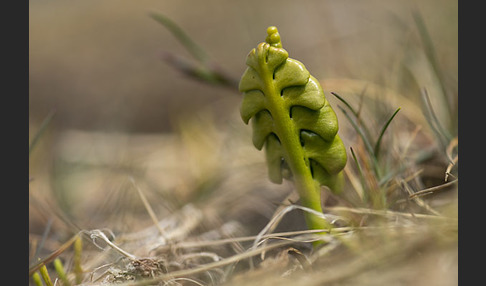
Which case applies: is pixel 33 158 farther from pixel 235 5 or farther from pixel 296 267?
pixel 235 5

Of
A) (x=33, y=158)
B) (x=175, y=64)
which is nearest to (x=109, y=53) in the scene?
(x=33, y=158)

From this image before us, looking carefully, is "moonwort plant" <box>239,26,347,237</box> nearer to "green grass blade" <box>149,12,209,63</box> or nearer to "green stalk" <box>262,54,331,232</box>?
"green stalk" <box>262,54,331,232</box>

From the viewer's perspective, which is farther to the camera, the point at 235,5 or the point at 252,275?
the point at 235,5

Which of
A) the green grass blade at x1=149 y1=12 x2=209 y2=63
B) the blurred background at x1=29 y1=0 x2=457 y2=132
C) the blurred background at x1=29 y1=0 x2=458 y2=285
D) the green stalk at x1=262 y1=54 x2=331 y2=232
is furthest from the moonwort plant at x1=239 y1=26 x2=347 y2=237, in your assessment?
the blurred background at x1=29 y1=0 x2=457 y2=132

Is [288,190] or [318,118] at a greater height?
[318,118]

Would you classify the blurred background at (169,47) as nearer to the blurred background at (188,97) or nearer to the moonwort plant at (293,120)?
the blurred background at (188,97)

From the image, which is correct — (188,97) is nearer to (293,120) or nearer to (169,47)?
(169,47)
